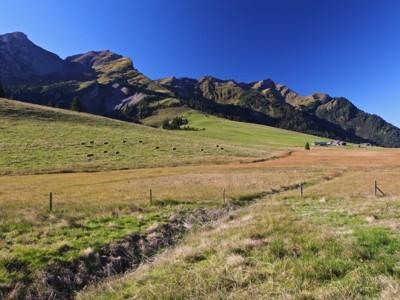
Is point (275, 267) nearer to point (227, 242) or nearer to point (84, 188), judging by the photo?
point (227, 242)

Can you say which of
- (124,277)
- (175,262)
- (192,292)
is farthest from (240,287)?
(124,277)

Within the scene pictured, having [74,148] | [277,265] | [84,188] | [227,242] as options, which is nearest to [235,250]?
[227,242]

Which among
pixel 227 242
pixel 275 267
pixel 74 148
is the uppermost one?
pixel 275 267

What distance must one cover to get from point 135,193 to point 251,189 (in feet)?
36.9

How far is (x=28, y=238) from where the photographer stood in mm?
15039

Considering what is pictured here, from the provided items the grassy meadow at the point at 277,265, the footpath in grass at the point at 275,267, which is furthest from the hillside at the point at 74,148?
the footpath in grass at the point at 275,267

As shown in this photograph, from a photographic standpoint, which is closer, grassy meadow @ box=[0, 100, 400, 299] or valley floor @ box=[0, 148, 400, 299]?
valley floor @ box=[0, 148, 400, 299]

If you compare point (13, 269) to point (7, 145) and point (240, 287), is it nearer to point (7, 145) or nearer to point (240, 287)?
point (240, 287)

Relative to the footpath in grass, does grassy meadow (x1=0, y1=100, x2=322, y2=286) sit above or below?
below

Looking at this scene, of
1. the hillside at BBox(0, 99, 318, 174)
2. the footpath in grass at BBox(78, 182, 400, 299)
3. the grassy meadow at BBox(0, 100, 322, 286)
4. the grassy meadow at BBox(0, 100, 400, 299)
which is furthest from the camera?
the hillside at BBox(0, 99, 318, 174)

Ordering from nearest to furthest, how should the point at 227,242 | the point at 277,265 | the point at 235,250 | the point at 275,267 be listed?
the point at 275,267, the point at 277,265, the point at 235,250, the point at 227,242

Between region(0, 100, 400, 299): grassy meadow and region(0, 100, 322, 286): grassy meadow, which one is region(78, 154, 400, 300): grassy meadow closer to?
region(0, 100, 400, 299): grassy meadow

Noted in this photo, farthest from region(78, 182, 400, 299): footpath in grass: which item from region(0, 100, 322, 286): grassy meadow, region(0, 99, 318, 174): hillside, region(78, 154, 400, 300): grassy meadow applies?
region(0, 99, 318, 174): hillside

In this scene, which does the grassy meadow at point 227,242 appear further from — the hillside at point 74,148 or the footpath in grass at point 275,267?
the hillside at point 74,148
